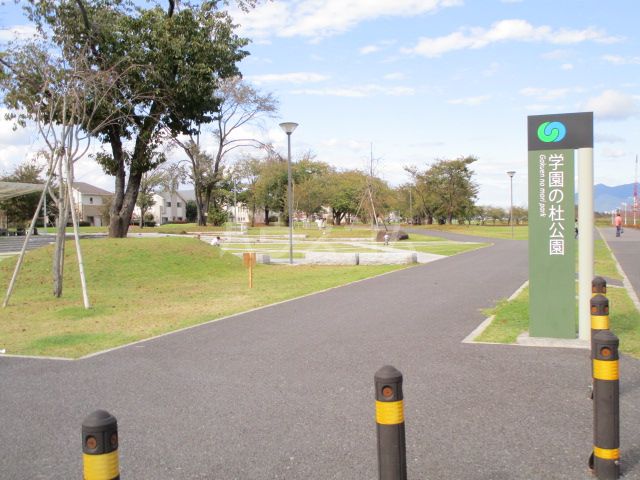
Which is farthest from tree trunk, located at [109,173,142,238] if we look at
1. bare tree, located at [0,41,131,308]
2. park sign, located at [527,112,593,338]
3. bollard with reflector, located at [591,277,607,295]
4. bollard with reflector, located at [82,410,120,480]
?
bollard with reflector, located at [82,410,120,480]

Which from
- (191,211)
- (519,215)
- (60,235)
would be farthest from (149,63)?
(191,211)

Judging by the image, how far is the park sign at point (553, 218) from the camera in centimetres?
725

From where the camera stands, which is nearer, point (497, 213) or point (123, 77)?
point (123, 77)

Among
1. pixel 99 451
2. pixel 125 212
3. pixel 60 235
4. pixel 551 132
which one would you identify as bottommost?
pixel 99 451

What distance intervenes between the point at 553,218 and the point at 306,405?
4.16 meters

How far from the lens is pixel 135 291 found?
46.6 ft

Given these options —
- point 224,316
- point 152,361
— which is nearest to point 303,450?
point 152,361

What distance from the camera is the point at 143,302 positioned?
12250mm

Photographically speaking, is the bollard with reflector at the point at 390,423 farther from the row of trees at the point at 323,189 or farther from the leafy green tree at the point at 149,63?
the row of trees at the point at 323,189

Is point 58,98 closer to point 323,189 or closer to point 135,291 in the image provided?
point 135,291

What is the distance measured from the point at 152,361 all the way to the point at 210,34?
54.0ft

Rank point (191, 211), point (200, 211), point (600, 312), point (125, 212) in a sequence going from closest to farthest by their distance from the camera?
point (600, 312) → point (125, 212) → point (200, 211) → point (191, 211)

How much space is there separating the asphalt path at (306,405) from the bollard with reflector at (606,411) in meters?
0.15

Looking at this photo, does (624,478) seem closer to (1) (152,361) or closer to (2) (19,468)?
(2) (19,468)
